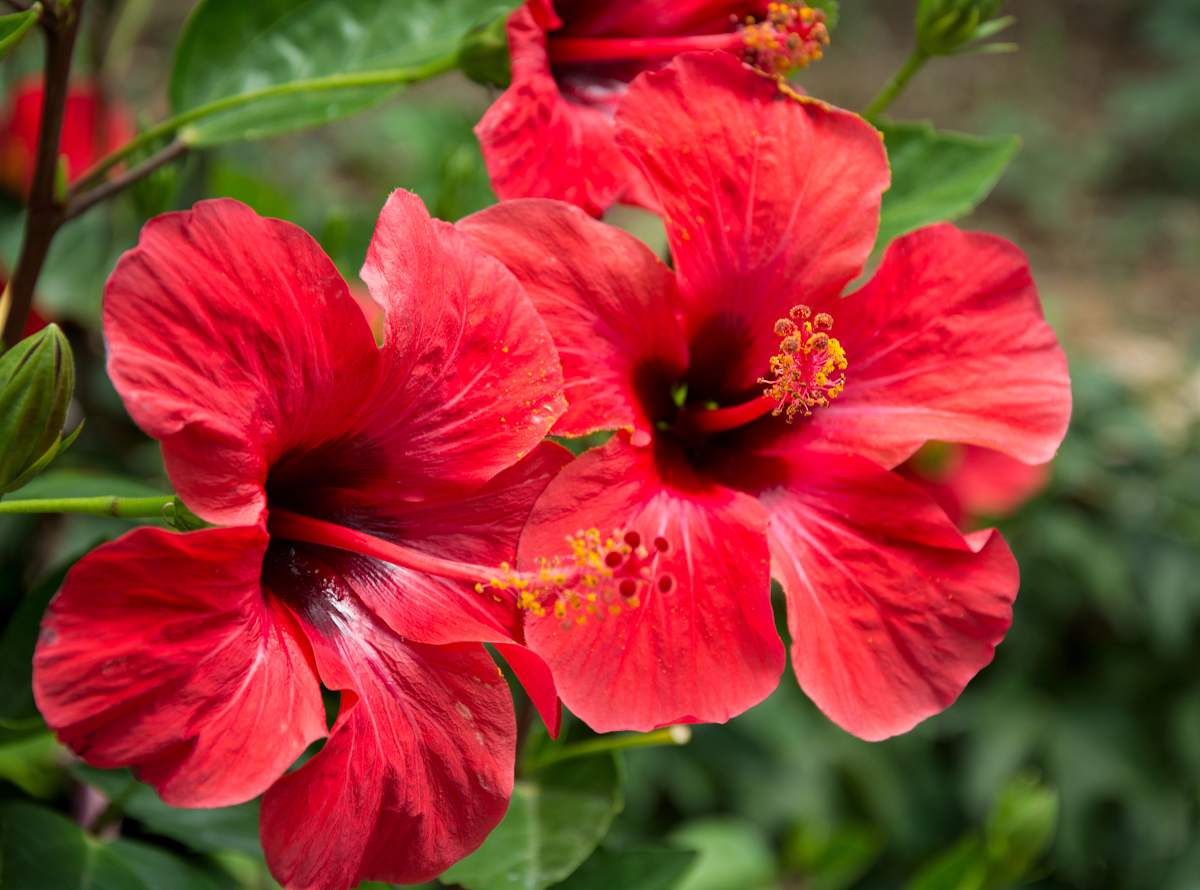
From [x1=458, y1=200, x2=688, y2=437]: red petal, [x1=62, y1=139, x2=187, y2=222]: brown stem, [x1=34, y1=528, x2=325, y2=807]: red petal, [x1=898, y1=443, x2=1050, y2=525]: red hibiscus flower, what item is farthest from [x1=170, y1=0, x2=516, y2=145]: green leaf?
[x1=898, y1=443, x2=1050, y2=525]: red hibiscus flower

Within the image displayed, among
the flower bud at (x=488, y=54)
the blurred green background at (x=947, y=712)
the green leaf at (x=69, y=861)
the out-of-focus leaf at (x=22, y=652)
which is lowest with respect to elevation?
the blurred green background at (x=947, y=712)

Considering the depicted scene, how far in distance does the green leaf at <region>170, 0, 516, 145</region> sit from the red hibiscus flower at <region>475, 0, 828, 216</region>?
0.14m

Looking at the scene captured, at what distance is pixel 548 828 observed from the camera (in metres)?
1.14

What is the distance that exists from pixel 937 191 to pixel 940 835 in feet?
8.13

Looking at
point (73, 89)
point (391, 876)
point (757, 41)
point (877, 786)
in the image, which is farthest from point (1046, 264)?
point (391, 876)

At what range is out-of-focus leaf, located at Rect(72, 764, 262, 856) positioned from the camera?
1.11 metres

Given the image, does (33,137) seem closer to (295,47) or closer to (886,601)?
(295,47)

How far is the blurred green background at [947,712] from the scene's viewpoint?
1.47 metres

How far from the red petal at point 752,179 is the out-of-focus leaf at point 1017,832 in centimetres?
90

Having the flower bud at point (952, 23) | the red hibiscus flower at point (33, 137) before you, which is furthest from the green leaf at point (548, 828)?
the red hibiscus flower at point (33, 137)

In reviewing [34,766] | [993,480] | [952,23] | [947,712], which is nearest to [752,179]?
[952,23]

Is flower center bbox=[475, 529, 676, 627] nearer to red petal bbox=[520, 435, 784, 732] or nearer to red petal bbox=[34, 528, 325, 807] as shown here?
red petal bbox=[520, 435, 784, 732]

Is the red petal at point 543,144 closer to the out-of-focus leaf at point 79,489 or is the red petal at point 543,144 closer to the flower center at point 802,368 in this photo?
the flower center at point 802,368

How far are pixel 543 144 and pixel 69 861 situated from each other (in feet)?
2.28
